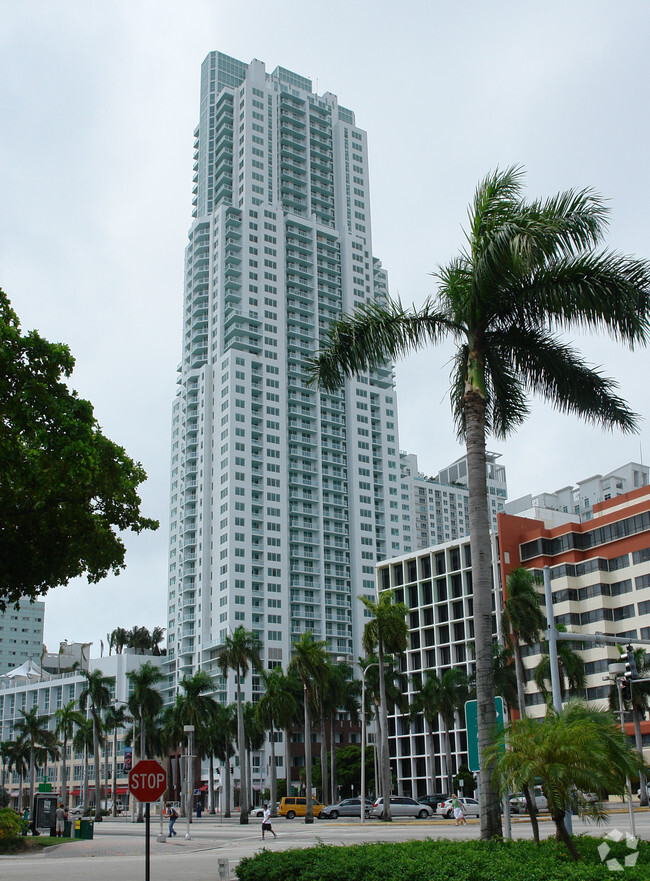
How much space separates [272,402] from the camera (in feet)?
475

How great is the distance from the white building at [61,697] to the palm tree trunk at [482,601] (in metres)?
132

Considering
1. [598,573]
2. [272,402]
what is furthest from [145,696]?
[272,402]

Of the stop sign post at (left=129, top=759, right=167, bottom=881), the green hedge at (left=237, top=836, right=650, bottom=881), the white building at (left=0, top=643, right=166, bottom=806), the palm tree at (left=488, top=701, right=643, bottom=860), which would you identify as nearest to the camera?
→ the green hedge at (left=237, top=836, right=650, bottom=881)

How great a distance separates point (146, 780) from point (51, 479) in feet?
20.4

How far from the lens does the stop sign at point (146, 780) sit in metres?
16.4

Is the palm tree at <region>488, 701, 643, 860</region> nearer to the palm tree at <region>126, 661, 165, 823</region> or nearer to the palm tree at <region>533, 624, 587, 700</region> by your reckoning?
the palm tree at <region>533, 624, 587, 700</region>

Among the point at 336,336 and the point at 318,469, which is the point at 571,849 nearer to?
the point at 336,336

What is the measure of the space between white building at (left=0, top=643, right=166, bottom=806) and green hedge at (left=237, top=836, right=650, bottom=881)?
131 meters

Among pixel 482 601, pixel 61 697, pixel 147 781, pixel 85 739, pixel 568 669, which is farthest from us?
pixel 61 697

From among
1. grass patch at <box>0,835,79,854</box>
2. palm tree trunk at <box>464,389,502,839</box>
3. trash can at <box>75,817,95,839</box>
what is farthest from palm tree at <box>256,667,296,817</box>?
palm tree trunk at <box>464,389,502,839</box>

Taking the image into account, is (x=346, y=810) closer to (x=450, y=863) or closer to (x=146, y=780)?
(x=146, y=780)

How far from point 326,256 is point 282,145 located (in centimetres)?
2374

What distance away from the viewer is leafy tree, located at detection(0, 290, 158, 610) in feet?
58.4

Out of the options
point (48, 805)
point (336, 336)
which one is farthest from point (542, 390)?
point (48, 805)
